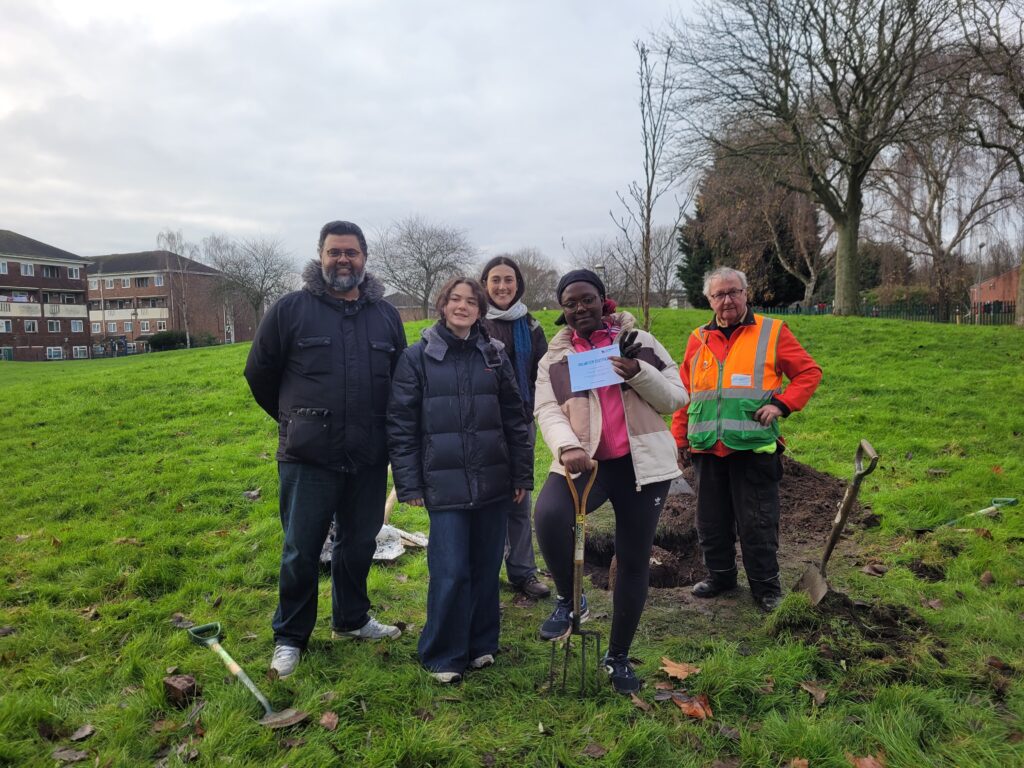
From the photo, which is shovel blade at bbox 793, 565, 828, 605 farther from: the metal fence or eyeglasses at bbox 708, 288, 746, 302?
the metal fence

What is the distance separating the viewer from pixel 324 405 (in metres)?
3.09

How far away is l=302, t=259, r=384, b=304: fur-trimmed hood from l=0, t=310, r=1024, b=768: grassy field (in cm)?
199

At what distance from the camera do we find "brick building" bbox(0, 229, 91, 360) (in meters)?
48.5

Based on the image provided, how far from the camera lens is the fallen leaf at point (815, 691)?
9.52 feet

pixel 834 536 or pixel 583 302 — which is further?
pixel 834 536

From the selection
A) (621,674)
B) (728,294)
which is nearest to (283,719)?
(621,674)

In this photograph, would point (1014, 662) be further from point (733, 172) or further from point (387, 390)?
point (733, 172)

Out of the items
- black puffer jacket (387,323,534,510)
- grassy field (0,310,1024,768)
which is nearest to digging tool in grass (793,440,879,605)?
grassy field (0,310,1024,768)

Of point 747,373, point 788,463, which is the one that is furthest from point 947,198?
point 747,373

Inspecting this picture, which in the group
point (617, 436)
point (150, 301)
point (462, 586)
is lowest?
point (462, 586)

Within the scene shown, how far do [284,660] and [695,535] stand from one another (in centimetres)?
339

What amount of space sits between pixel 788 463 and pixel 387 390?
4.73 metres

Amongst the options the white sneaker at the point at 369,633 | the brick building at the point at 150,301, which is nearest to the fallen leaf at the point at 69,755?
the white sneaker at the point at 369,633

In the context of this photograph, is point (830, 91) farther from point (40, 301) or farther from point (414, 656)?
point (40, 301)
